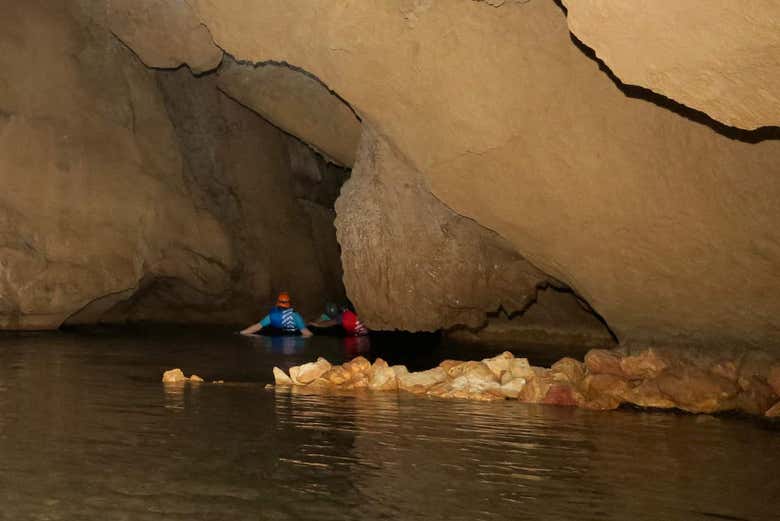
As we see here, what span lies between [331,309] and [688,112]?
1208 cm

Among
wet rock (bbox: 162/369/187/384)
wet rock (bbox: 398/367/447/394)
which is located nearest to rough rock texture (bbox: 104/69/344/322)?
wet rock (bbox: 162/369/187/384)

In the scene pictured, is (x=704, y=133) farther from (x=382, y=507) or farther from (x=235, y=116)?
(x=235, y=116)

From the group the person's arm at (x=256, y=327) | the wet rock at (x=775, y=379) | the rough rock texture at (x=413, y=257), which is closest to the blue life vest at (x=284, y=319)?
the person's arm at (x=256, y=327)

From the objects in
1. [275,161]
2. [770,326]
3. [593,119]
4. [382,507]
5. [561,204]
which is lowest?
[382,507]

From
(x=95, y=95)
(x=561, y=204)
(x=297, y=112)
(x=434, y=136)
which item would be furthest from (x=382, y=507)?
(x=95, y=95)

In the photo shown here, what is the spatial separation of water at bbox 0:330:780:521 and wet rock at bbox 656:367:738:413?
262 millimetres

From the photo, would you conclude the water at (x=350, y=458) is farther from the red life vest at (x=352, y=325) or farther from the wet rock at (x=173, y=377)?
the red life vest at (x=352, y=325)

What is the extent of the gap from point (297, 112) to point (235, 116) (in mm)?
3426

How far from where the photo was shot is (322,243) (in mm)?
19812

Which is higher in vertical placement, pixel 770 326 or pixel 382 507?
pixel 770 326

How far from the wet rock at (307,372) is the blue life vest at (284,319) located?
711 cm

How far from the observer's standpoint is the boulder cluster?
7555mm

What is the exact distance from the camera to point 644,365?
7953mm

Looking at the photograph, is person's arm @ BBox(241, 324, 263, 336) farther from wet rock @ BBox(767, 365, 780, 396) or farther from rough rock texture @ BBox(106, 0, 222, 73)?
wet rock @ BBox(767, 365, 780, 396)
